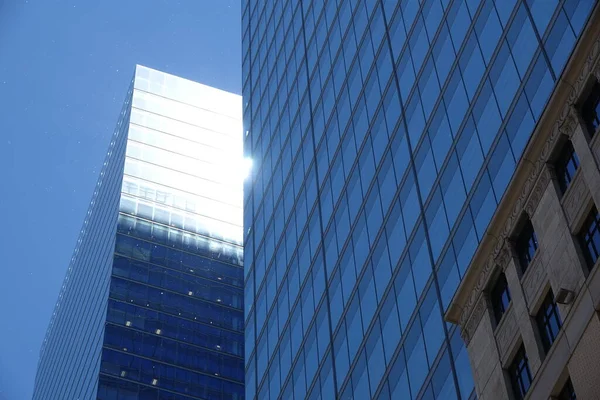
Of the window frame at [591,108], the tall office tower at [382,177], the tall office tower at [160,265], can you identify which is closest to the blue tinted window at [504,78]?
the tall office tower at [382,177]

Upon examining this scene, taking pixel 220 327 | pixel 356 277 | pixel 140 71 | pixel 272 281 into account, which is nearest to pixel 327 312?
pixel 356 277

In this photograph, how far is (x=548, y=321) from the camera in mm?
28203

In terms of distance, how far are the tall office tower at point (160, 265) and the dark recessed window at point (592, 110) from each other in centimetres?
8844

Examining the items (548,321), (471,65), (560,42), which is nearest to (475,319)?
(548,321)

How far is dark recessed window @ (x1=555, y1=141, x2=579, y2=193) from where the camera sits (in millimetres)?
28938

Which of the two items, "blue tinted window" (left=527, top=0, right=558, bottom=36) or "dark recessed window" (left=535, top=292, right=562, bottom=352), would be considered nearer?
"dark recessed window" (left=535, top=292, right=562, bottom=352)

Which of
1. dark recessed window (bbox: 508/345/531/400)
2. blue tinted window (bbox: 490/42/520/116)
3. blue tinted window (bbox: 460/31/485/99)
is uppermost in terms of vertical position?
blue tinted window (bbox: 460/31/485/99)

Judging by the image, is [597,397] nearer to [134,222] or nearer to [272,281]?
[272,281]

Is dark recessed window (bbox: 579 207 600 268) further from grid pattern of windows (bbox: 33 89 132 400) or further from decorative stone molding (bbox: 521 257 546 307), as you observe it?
grid pattern of windows (bbox: 33 89 132 400)

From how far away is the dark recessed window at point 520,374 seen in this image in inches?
1122

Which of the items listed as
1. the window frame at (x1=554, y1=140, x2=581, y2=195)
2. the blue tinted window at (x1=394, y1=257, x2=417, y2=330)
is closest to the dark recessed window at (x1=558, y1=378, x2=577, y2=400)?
the window frame at (x1=554, y1=140, x2=581, y2=195)

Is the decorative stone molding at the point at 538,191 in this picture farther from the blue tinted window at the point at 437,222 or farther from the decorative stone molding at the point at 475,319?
the blue tinted window at the point at 437,222

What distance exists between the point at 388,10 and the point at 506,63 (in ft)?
52.8

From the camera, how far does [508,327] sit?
29672 mm
